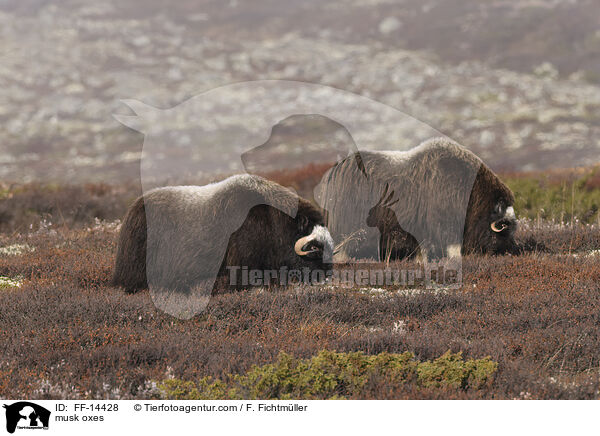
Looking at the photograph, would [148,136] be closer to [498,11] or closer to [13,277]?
[13,277]

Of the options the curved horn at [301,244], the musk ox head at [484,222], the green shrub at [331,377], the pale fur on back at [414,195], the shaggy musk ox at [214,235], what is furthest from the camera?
the musk ox head at [484,222]

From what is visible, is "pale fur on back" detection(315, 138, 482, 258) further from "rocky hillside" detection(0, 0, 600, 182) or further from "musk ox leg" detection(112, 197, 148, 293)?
"rocky hillside" detection(0, 0, 600, 182)

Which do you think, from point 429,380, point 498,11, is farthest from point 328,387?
point 498,11

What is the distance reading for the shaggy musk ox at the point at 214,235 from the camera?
6016 mm

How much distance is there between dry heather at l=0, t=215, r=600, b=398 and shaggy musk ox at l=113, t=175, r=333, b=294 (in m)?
0.37

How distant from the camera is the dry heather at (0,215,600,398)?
387cm

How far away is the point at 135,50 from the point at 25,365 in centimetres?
8321

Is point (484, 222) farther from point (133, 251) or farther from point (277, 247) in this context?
point (133, 251)

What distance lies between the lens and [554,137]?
3928 cm

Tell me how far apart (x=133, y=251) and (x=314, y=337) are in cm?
237
